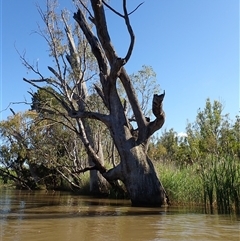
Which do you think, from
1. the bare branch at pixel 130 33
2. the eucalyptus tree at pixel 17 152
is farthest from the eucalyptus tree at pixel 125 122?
the eucalyptus tree at pixel 17 152

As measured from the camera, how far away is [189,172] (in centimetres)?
893

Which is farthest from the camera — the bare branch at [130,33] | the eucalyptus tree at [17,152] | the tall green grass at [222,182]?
the eucalyptus tree at [17,152]

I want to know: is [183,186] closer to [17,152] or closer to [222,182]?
[222,182]

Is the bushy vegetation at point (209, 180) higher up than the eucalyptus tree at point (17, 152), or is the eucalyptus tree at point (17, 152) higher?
the eucalyptus tree at point (17, 152)

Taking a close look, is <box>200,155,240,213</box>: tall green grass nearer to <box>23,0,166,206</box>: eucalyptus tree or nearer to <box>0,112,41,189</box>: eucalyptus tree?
<box>23,0,166,206</box>: eucalyptus tree

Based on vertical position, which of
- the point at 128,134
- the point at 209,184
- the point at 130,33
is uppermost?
the point at 130,33

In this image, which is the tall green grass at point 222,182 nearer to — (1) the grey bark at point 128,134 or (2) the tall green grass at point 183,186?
(2) the tall green grass at point 183,186

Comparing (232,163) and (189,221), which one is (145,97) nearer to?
(232,163)

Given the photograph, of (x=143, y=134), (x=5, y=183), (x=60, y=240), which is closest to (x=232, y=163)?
(x=143, y=134)

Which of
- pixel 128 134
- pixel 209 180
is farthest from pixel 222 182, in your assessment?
pixel 128 134

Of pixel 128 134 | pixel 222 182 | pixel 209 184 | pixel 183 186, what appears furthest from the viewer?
pixel 128 134

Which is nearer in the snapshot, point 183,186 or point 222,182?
point 222,182

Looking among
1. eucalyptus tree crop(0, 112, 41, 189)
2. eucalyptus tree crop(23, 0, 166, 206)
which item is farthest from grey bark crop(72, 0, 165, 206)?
eucalyptus tree crop(0, 112, 41, 189)

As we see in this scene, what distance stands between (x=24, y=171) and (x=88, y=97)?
10142 mm
